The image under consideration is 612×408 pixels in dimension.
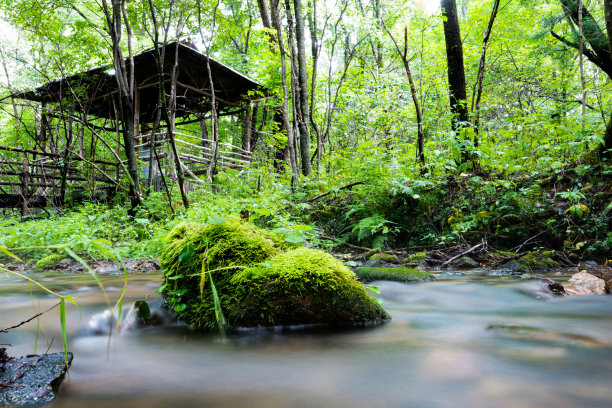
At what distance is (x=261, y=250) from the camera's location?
8.27 feet

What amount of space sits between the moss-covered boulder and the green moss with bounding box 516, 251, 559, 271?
116 inches

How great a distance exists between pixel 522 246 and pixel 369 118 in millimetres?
6967

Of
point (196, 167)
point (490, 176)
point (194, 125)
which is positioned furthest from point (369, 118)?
point (194, 125)

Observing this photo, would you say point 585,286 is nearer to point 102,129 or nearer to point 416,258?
point 416,258

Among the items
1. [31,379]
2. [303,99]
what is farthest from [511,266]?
[303,99]

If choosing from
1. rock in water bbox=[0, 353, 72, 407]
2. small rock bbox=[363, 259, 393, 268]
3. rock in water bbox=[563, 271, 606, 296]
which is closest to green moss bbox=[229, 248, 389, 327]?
rock in water bbox=[0, 353, 72, 407]

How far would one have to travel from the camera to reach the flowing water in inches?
55.9

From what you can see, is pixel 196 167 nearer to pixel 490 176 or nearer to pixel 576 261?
pixel 490 176

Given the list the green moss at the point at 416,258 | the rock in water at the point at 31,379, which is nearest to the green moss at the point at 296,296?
the rock in water at the point at 31,379

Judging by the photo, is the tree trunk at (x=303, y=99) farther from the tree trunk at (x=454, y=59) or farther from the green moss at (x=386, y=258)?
the green moss at (x=386, y=258)

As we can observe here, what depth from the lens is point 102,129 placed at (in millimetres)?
10133

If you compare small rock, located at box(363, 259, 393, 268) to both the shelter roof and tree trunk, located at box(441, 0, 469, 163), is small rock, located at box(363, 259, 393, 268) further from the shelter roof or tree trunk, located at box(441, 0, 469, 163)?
the shelter roof

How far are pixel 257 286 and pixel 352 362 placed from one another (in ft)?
2.41

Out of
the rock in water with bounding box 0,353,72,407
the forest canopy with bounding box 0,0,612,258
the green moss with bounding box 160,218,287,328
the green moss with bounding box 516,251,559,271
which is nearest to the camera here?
the rock in water with bounding box 0,353,72,407
